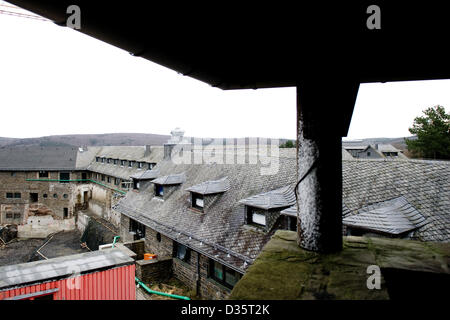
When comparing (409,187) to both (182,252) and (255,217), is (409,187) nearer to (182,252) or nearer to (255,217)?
(255,217)

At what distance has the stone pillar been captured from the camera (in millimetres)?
2428

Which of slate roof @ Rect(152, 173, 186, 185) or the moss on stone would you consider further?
slate roof @ Rect(152, 173, 186, 185)

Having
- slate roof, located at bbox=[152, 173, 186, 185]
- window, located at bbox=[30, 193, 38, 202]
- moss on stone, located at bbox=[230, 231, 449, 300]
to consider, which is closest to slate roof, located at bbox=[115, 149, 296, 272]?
slate roof, located at bbox=[152, 173, 186, 185]

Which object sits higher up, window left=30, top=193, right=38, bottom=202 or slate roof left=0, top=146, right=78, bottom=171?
slate roof left=0, top=146, right=78, bottom=171

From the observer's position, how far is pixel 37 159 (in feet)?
128

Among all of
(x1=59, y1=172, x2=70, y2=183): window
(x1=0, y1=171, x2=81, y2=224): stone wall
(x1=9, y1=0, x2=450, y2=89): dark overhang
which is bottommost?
(x1=0, y1=171, x2=81, y2=224): stone wall

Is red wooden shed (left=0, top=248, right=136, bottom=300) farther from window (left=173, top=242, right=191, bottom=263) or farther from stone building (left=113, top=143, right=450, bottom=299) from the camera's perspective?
stone building (left=113, top=143, right=450, bottom=299)

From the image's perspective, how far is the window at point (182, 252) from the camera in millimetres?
13141

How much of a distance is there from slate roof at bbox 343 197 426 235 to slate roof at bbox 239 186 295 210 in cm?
253

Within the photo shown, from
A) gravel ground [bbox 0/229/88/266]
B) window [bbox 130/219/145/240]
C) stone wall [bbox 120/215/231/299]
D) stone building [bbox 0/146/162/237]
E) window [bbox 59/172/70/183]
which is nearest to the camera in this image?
stone wall [bbox 120/215/231/299]

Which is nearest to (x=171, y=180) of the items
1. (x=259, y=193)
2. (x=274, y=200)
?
(x=259, y=193)

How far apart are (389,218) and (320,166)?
7095mm

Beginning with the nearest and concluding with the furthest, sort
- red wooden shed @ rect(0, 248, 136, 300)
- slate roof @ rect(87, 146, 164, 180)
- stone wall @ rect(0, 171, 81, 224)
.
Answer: red wooden shed @ rect(0, 248, 136, 300)
slate roof @ rect(87, 146, 164, 180)
stone wall @ rect(0, 171, 81, 224)
